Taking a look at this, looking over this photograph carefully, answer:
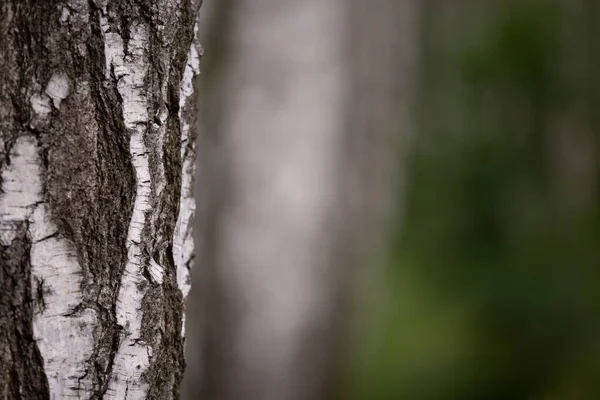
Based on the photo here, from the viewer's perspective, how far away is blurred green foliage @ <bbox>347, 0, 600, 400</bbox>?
108 inches

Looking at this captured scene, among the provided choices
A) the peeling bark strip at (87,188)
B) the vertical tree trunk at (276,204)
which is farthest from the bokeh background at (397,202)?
the peeling bark strip at (87,188)

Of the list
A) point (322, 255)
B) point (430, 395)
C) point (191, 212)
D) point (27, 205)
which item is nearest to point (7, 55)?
point (27, 205)

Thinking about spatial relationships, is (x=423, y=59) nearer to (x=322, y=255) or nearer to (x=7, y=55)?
(x=322, y=255)

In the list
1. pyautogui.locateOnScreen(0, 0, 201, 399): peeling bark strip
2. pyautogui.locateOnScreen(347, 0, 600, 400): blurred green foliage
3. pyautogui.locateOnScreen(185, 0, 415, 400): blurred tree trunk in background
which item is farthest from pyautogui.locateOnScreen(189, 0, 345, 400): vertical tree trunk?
pyautogui.locateOnScreen(0, 0, 201, 399): peeling bark strip

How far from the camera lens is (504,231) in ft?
10.4

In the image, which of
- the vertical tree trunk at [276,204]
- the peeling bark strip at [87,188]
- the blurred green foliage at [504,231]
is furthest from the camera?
the blurred green foliage at [504,231]

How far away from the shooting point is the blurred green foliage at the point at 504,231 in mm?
2740

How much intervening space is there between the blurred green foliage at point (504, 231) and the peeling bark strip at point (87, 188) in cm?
211

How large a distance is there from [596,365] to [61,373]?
240 centimetres

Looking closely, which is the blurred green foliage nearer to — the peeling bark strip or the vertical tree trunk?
the vertical tree trunk

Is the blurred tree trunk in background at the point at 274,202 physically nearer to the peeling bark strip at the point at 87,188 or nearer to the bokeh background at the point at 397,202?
the bokeh background at the point at 397,202

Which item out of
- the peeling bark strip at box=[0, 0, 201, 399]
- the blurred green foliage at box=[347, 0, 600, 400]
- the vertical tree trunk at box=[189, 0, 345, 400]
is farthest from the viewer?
the blurred green foliage at box=[347, 0, 600, 400]

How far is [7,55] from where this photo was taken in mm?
558

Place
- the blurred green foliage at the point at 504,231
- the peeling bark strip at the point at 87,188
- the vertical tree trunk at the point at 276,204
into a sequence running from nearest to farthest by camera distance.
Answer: the peeling bark strip at the point at 87,188 → the vertical tree trunk at the point at 276,204 → the blurred green foliage at the point at 504,231
